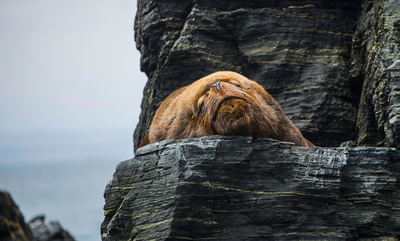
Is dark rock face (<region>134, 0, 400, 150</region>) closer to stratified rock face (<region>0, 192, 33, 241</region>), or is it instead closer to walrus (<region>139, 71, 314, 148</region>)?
walrus (<region>139, 71, 314, 148</region>)

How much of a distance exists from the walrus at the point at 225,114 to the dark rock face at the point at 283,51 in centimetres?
221

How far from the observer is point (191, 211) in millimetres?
4906

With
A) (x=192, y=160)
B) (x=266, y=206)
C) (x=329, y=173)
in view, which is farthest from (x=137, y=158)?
(x=329, y=173)

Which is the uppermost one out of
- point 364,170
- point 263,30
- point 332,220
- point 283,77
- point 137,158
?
point 263,30

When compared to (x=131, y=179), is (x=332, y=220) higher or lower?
lower

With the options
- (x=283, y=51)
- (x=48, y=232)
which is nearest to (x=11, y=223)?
(x=48, y=232)

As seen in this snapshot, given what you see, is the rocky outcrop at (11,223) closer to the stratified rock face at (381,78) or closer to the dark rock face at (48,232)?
the dark rock face at (48,232)

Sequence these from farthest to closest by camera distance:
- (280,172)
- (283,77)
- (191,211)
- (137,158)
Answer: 1. (283,77)
2. (137,158)
3. (280,172)
4. (191,211)

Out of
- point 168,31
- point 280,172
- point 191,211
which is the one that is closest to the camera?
point 191,211

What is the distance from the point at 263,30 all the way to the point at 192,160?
4698 millimetres

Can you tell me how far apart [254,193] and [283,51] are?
177 inches

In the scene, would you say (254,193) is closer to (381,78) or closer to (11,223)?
(11,223)

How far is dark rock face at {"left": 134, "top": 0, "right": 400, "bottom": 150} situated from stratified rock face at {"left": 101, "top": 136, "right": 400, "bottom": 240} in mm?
2490

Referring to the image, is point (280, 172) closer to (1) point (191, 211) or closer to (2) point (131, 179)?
(1) point (191, 211)
